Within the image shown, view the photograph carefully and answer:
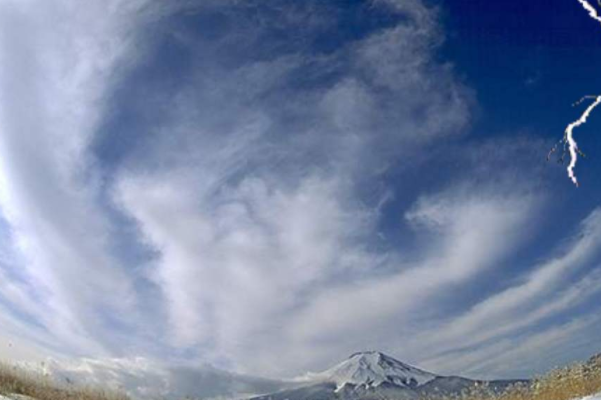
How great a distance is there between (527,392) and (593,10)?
57.6ft

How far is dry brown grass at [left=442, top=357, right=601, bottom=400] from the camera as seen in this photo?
18156mm

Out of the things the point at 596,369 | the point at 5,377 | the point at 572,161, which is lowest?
the point at 572,161

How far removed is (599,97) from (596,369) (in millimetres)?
18770

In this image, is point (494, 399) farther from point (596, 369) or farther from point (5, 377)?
point (5, 377)

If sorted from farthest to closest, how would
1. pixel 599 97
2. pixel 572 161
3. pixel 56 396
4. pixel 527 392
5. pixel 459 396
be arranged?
pixel 459 396, pixel 527 392, pixel 56 396, pixel 572 161, pixel 599 97

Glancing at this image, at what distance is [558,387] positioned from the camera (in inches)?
767

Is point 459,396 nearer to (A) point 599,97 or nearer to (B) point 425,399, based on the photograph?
(B) point 425,399

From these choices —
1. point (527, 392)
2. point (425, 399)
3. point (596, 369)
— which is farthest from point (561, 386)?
point (425, 399)

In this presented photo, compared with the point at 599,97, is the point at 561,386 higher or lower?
higher

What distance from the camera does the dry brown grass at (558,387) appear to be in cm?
1816

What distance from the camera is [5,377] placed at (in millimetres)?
19469

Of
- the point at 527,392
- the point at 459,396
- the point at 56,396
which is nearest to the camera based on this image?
the point at 56,396

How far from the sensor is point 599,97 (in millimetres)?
6840

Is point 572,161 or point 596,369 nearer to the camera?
point 572,161
